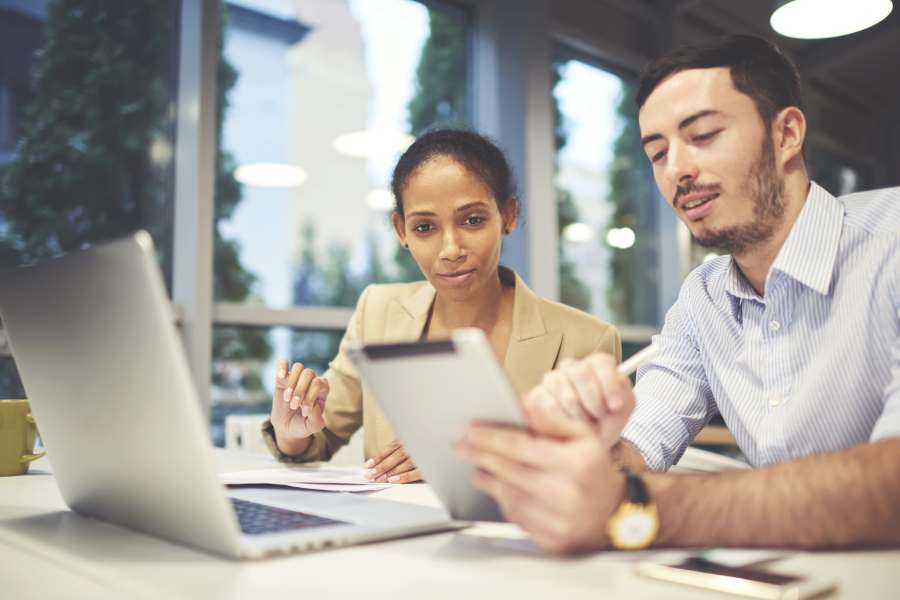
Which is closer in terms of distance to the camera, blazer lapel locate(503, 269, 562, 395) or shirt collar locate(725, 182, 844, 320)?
shirt collar locate(725, 182, 844, 320)

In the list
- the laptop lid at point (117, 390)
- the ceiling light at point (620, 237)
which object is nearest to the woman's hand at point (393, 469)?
the laptop lid at point (117, 390)

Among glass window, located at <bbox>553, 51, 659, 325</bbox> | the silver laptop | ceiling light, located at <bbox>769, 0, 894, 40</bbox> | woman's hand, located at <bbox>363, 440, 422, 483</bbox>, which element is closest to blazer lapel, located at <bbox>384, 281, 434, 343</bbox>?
woman's hand, located at <bbox>363, 440, 422, 483</bbox>

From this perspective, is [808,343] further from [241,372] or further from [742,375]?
[241,372]

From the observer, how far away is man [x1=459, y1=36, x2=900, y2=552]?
62cm

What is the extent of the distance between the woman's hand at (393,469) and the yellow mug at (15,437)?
0.56 meters

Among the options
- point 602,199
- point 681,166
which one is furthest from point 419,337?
point 602,199

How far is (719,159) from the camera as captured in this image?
112cm

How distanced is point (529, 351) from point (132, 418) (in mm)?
1171

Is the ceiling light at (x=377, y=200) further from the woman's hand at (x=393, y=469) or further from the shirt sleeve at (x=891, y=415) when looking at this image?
the shirt sleeve at (x=891, y=415)

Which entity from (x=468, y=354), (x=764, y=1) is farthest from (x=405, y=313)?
(x=764, y=1)

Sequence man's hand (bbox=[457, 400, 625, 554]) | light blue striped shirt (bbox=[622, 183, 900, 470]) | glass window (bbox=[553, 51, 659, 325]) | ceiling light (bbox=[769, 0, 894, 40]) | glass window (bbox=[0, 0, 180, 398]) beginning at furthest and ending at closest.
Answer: glass window (bbox=[553, 51, 659, 325]) → ceiling light (bbox=[769, 0, 894, 40]) → glass window (bbox=[0, 0, 180, 398]) → light blue striped shirt (bbox=[622, 183, 900, 470]) → man's hand (bbox=[457, 400, 625, 554])

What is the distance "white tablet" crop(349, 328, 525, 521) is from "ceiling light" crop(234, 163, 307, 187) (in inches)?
93.8

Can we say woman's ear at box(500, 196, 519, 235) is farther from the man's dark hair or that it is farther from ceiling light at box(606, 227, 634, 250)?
ceiling light at box(606, 227, 634, 250)

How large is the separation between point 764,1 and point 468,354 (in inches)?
184
